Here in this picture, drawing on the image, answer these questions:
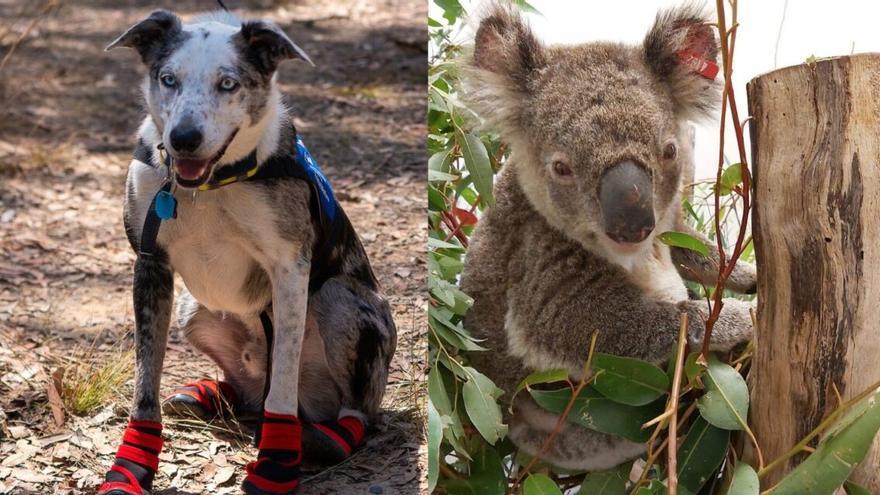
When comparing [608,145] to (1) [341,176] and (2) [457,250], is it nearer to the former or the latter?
(2) [457,250]

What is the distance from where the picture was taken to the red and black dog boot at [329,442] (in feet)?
7.27

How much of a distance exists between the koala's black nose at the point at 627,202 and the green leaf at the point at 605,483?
0.50m

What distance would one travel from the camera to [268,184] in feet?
6.65

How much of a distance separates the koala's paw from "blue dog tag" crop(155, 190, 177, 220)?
0.98 m

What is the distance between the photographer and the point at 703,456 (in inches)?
67.7

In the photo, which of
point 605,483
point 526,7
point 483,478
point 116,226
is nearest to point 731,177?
point 526,7

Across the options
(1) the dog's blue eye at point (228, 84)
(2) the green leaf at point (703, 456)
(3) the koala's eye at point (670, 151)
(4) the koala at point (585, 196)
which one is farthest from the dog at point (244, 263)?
(2) the green leaf at point (703, 456)

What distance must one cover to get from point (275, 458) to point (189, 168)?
64 centimetres

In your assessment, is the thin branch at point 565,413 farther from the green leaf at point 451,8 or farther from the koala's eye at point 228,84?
the koala's eye at point 228,84

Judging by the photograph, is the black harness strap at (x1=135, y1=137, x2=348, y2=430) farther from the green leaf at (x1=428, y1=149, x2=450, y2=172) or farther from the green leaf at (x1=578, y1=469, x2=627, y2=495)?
the green leaf at (x1=578, y1=469, x2=627, y2=495)

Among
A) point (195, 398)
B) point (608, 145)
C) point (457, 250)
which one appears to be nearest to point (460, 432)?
point (457, 250)

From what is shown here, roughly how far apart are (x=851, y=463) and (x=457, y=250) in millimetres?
813

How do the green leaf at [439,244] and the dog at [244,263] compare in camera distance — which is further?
the green leaf at [439,244]

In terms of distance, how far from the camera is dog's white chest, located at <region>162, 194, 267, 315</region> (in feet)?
6.60
